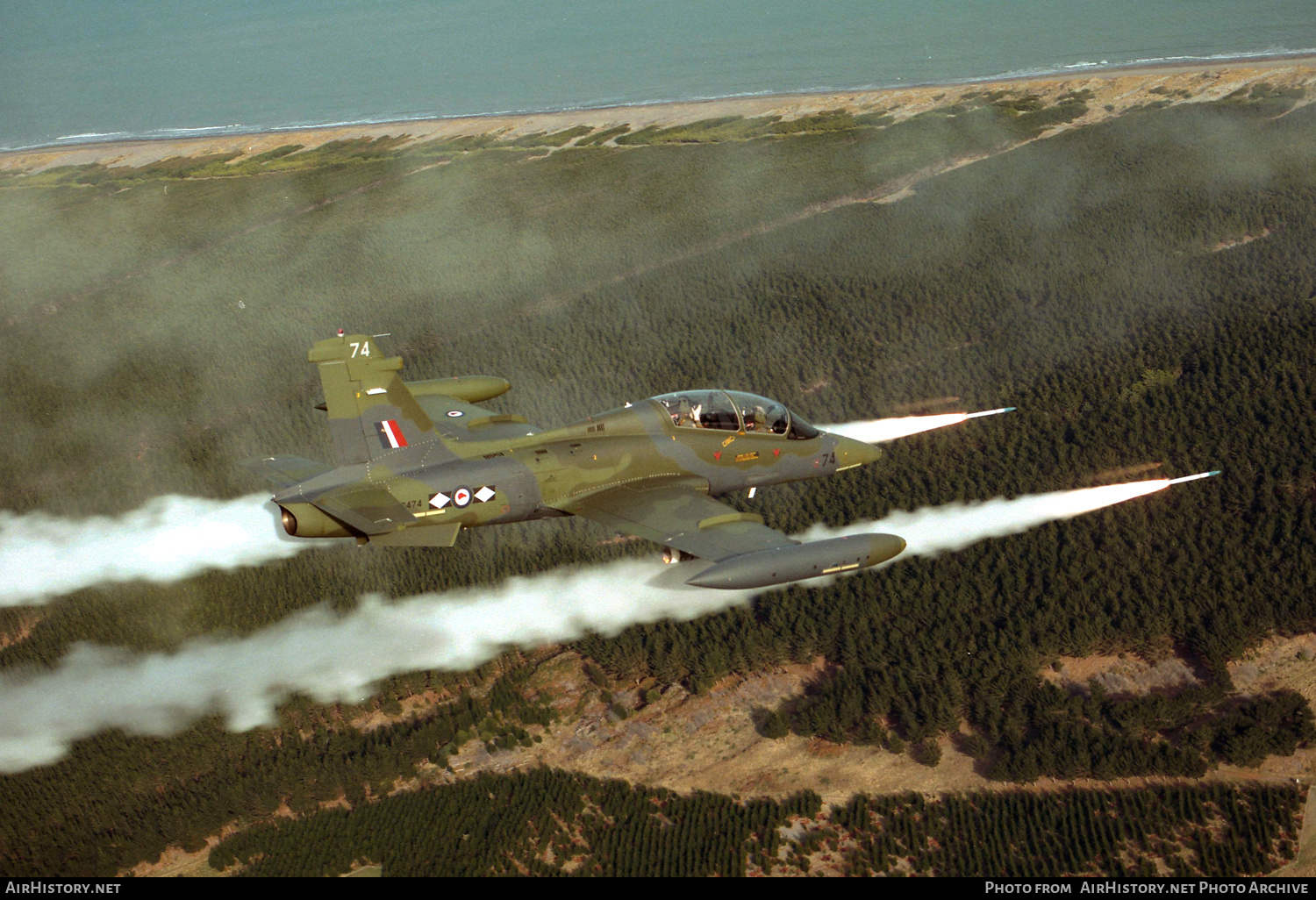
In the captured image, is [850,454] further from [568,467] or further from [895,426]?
[568,467]

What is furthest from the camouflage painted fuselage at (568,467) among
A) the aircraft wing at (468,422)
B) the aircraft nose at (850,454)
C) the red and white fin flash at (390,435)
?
the aircraft wing at (468,422)

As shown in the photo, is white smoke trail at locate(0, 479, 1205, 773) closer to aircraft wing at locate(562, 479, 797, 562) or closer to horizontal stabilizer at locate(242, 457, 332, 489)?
aircraft wing at locate(562, 479, 797, 562)

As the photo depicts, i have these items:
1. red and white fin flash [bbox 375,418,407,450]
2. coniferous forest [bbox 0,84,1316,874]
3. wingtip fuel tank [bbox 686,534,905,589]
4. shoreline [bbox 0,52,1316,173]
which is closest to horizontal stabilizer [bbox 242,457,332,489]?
red and white fin flash [bbox 375,418,407,450]

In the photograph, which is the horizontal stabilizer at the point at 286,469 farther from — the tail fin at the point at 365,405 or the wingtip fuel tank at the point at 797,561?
the wingtip fuel tank at the point at 797,561

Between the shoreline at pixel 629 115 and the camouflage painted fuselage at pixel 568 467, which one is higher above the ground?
the shoreline at pixel 629 115

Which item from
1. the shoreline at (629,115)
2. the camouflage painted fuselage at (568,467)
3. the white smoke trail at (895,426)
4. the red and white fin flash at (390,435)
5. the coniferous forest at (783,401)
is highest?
the shoreline at (629,115)

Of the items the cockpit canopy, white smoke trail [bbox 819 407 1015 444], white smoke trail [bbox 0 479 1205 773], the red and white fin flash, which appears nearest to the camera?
the red and white fin flash

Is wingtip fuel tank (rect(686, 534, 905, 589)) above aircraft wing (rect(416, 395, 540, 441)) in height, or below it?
below
